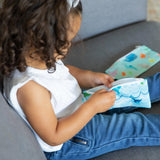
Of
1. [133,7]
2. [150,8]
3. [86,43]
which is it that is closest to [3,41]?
[86,43]

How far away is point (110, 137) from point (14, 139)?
0.35 m

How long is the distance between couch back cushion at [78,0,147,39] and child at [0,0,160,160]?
1.64 ft

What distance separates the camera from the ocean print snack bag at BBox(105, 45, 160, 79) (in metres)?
1.08

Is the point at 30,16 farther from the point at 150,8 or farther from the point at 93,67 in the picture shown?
the point at 150,8

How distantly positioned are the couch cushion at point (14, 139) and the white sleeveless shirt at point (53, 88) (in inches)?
1.6

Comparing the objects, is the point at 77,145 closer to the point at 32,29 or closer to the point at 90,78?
the point at 90,78

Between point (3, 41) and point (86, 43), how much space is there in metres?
0.69

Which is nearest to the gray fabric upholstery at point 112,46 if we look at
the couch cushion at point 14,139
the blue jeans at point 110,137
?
the blue jeans at point 110,137

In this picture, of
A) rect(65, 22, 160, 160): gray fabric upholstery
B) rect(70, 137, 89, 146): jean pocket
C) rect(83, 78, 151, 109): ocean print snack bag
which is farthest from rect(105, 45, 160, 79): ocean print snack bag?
rect(70, 137, 89, 146): jean pocket

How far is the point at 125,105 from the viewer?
914 millimetres

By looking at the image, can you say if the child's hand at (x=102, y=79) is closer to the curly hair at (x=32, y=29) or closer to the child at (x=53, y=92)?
the child at (x=53, y=92)

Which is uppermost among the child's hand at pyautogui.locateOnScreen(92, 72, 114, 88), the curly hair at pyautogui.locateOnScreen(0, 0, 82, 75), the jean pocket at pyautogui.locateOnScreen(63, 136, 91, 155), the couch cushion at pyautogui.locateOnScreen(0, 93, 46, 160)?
the curly hair at pyautogui.locateOnScreen(0, 0, 82, 75)

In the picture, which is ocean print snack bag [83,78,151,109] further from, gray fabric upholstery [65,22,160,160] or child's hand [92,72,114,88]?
gray fabric upholstery [65,22,160,160]

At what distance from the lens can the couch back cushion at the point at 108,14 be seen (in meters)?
1.24
